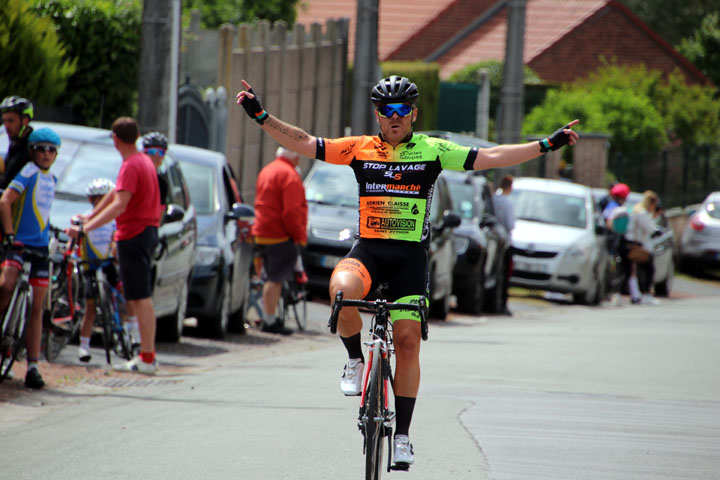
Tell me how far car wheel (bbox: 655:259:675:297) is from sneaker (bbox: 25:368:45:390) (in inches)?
765

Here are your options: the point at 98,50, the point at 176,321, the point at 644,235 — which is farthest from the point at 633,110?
the point at 176,321

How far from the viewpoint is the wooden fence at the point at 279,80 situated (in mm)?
20156

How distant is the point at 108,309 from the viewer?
11.0 meters

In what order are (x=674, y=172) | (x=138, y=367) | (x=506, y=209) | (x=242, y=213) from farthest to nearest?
1. (x=674, y=172)
2. (x=506, y=209)
3. (x=242, y=213)
4. (x=138, y=367)

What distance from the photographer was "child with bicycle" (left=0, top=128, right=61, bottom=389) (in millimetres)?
9320

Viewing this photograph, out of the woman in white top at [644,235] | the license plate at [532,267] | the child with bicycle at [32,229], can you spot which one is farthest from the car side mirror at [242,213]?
the woman in white top at [644,235]

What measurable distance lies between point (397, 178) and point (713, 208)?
24390 millimetres

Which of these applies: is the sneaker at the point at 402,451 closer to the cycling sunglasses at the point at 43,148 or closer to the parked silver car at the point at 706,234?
the cycling sunglasses at the point at 43,148

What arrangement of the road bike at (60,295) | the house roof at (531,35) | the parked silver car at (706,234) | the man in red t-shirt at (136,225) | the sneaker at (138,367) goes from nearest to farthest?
1. the man in red t-shirt at (136,225)
2. the road bike at (60,295)
3. the sneaker at (138,367)
4. the parked silver car at (706,234)
5. the house roof at (531,35)

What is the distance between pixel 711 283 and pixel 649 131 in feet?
36.3

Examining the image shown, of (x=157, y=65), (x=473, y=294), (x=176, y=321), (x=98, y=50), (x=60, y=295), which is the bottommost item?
(x=473, y=294)

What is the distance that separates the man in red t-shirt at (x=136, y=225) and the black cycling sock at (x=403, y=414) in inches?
172

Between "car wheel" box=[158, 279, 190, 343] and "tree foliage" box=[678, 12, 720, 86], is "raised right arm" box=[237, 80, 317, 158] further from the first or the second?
"tree foliage" box=[678, 12, 720, 86]

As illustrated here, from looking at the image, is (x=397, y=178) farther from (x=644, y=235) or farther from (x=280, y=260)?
(x=644, y=235)
